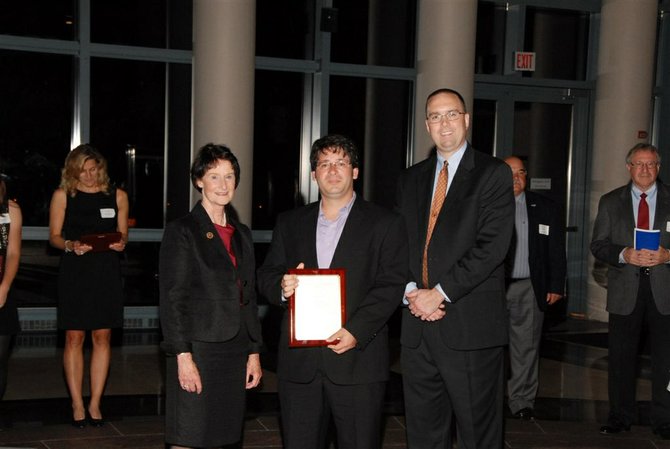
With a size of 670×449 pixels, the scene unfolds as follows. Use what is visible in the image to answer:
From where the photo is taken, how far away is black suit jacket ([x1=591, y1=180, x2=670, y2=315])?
5578 millimetres

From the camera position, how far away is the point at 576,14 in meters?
11.3

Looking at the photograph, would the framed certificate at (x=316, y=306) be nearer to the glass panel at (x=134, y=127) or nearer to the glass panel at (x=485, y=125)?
the glass panel at (x=134, y=127)

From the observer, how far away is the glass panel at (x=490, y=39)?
10.8 metres

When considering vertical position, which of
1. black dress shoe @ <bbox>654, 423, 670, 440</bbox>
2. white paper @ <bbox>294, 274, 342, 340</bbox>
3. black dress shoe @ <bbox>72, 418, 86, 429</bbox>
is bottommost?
black dress shoe @ <bbox>72, 418, 86, 429</bbox>

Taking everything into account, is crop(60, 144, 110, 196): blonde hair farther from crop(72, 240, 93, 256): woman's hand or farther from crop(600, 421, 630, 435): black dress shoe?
crop(600, 421, 630, 435): black dress shoe

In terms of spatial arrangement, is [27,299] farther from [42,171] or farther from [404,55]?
[404,55]

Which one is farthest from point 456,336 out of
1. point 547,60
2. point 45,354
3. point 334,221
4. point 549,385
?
point 547,60

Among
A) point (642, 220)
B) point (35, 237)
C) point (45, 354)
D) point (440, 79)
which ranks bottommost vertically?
point (45, 354)

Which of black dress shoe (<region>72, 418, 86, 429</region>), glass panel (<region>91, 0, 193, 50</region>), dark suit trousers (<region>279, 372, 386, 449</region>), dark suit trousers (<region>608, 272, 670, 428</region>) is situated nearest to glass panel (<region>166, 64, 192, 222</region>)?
glass panel (<region>91, 0, 193, 50</region>)

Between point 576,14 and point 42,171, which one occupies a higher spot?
point 576,14

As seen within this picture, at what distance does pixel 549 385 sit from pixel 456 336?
3.67m

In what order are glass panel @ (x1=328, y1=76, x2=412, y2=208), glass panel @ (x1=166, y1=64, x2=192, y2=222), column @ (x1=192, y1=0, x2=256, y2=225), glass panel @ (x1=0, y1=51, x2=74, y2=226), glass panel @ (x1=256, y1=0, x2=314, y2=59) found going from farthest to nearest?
glass panel @ (x1=328, y1=76, x2=412, y2=208)
glass panel @ (x1=256, y1=0, x2=314, y2=59)
glass panel @ (x1=166, y1=64, x2=192, y2=222)
glass panel @ (x1=0, y1=51, x2=74, y2=226)
column @ (x1=192, y1=0, x2=256, y2=225)

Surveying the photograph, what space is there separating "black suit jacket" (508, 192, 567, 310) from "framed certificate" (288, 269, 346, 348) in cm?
267

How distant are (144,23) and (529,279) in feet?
19.2
